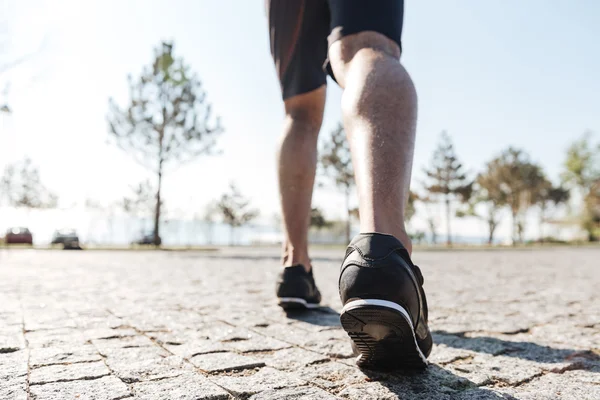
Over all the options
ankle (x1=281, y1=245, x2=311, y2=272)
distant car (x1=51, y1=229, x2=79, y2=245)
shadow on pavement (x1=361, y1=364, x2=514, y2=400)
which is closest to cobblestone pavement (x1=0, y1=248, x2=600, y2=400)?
shadow on pavement (x1=361, y1=364, x2=514, y2=400)

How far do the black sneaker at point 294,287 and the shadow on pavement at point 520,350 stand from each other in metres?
0.58

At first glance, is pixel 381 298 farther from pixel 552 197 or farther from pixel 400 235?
pixel 552 197

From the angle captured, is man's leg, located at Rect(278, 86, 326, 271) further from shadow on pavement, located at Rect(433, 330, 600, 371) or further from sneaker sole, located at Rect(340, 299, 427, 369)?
sneaker sole, located at Rect(340, 299, 427, 369)

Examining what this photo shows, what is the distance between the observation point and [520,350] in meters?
1.63

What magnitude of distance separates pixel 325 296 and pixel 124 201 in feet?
143

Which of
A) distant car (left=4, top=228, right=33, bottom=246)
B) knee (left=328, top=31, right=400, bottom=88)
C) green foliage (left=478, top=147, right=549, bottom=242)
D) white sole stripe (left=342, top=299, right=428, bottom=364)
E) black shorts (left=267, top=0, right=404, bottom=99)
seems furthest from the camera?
green foliage (left=478, top=147, right=549, bottom=242)

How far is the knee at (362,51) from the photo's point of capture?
1.34m

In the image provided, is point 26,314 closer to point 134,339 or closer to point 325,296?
point 134,339

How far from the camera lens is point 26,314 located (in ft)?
7.33

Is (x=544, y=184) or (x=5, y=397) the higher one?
(x=544, y=184)

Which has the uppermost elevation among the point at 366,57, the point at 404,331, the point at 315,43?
the point at 315,43

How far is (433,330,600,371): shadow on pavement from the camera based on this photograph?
1.48 meters

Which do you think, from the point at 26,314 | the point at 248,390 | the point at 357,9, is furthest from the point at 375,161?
the point at 26,314

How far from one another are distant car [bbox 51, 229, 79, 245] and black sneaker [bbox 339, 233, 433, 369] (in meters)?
Result: 33.2
